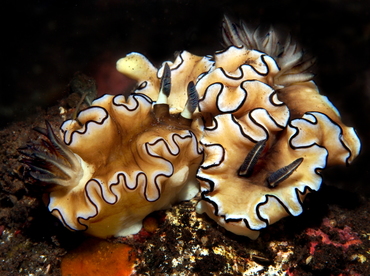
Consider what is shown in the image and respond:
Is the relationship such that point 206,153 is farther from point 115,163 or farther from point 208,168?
point 115,163

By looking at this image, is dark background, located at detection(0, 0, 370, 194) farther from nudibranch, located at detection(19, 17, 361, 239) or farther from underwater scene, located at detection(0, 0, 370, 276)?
nudibranch, located at detection(19, 17, 361, 239)

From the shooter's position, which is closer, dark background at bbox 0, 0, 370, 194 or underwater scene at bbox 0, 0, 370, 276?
underwater scene at bbox 0, 0, 370, 276

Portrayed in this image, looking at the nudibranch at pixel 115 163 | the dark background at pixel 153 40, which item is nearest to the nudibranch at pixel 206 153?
the nudibranch at pixel 115 163

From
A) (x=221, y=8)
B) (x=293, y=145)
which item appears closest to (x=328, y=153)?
(x=293, y=145)

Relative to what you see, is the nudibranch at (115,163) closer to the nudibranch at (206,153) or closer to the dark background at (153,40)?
the nudibranch at (206,153)

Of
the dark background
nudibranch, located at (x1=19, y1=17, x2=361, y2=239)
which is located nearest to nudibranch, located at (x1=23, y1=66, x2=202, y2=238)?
nudibranch, located at (x1=19, y1=17, x2=361, y2=239)
